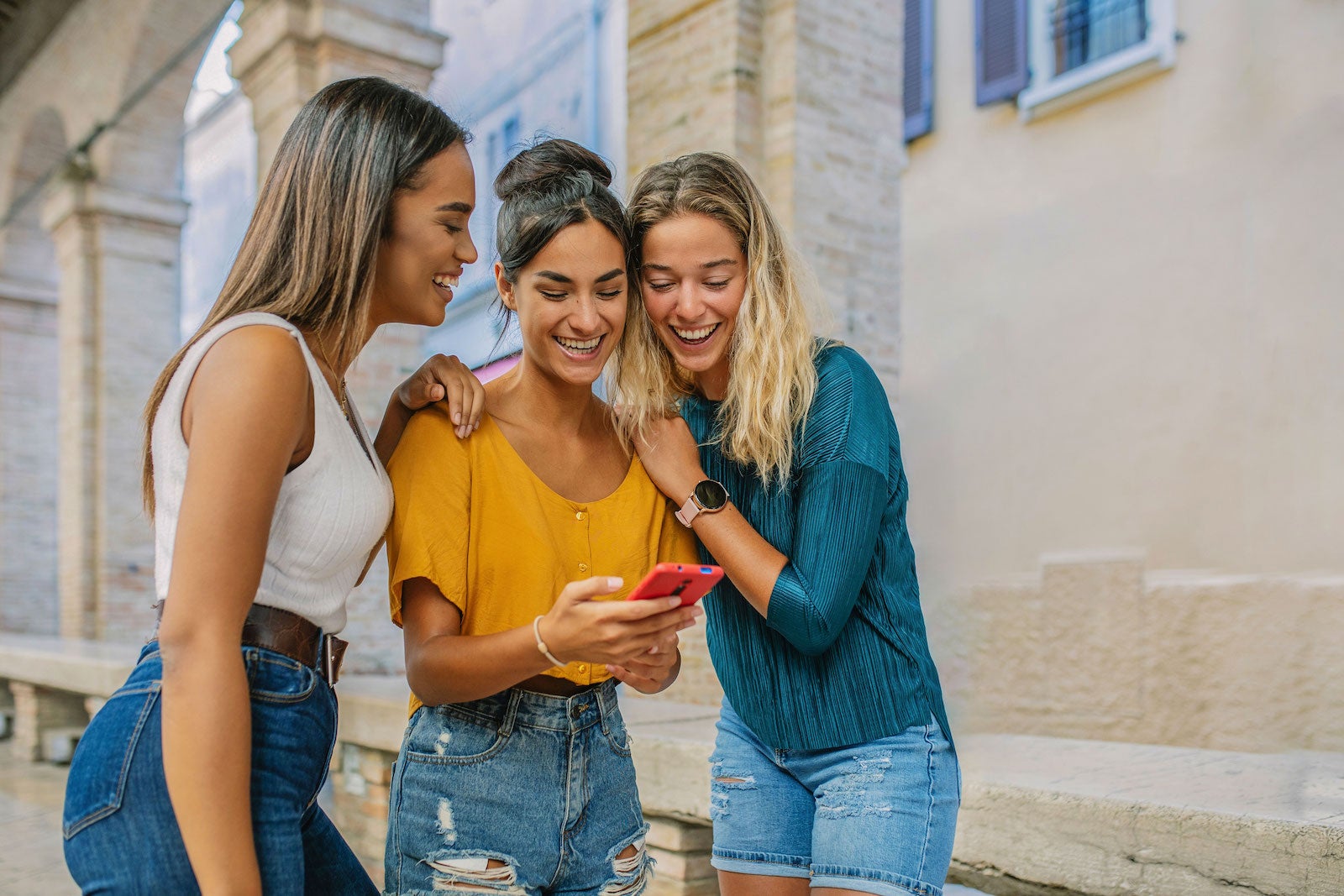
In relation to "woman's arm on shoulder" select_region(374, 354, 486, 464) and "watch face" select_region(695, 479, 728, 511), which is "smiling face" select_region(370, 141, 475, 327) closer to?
"woman's arm on shoulder" select_region(374, 354, 486, 464)

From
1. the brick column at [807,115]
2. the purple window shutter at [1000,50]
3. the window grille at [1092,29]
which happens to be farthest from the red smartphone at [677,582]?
the purple window shutter at [1000,50]

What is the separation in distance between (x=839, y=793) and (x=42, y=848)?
542 centimetres

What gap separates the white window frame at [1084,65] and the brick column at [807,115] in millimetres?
2911

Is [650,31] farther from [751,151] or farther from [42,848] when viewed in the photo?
[42,848]

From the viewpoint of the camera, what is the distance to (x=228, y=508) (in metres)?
1.23

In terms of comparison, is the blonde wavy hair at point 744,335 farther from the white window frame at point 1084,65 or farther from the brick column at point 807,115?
the white window frame at point 1084,65

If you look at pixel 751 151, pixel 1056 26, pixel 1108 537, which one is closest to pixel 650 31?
pixel 751 151

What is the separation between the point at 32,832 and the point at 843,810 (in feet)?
19.2

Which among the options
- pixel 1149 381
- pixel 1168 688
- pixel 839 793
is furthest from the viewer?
pixel 1149 381

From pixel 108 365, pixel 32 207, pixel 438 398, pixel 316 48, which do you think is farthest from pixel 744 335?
pixel 32 207

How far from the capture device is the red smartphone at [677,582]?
1.33m

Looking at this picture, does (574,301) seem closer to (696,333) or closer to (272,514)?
(696,333)

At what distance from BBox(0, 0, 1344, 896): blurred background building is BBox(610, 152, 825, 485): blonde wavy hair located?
156 centimetres

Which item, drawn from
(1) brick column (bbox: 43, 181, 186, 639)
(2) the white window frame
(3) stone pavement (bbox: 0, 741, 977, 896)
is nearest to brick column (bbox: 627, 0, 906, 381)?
(2) the white window frame
